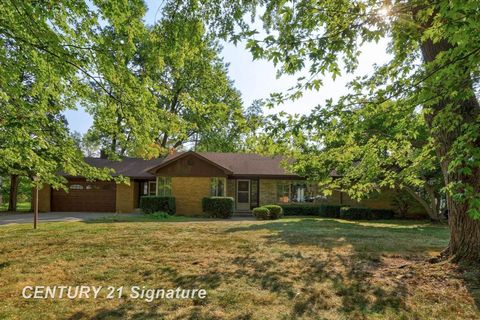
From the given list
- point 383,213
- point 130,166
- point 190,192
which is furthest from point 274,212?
point 130,166

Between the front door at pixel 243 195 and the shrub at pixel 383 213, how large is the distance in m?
8.63

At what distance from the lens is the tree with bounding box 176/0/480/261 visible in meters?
3.83

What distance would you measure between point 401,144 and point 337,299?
4647 mm

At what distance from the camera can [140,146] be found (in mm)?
8070

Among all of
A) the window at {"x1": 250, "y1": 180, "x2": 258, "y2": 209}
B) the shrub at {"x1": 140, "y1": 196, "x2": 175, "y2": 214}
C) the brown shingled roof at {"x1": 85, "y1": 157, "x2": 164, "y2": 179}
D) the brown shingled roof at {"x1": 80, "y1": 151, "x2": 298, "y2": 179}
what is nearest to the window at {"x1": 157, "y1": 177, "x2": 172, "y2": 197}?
the brown shingled roof at {"x1": 80, "y1": 151, "x2": 298, "y2": 179}

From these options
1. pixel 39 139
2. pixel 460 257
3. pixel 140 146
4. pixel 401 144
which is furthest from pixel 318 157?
pixel 39 139

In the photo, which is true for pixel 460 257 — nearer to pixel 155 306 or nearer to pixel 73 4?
pixel 155 306

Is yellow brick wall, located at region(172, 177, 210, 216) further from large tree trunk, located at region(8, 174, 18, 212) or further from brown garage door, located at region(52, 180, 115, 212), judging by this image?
large tree trunk, located at region(8, 174, 18, 212)

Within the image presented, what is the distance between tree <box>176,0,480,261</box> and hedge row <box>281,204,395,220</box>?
14.0 m

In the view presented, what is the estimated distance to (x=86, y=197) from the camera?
2439 centimetres

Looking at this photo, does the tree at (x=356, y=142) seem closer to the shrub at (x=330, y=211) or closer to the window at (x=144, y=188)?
the shrub at (x=330, y=211)

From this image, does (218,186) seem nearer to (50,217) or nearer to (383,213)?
(50,217)

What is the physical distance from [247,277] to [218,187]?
16.7 metres

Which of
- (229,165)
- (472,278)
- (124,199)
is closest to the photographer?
(472,278)
